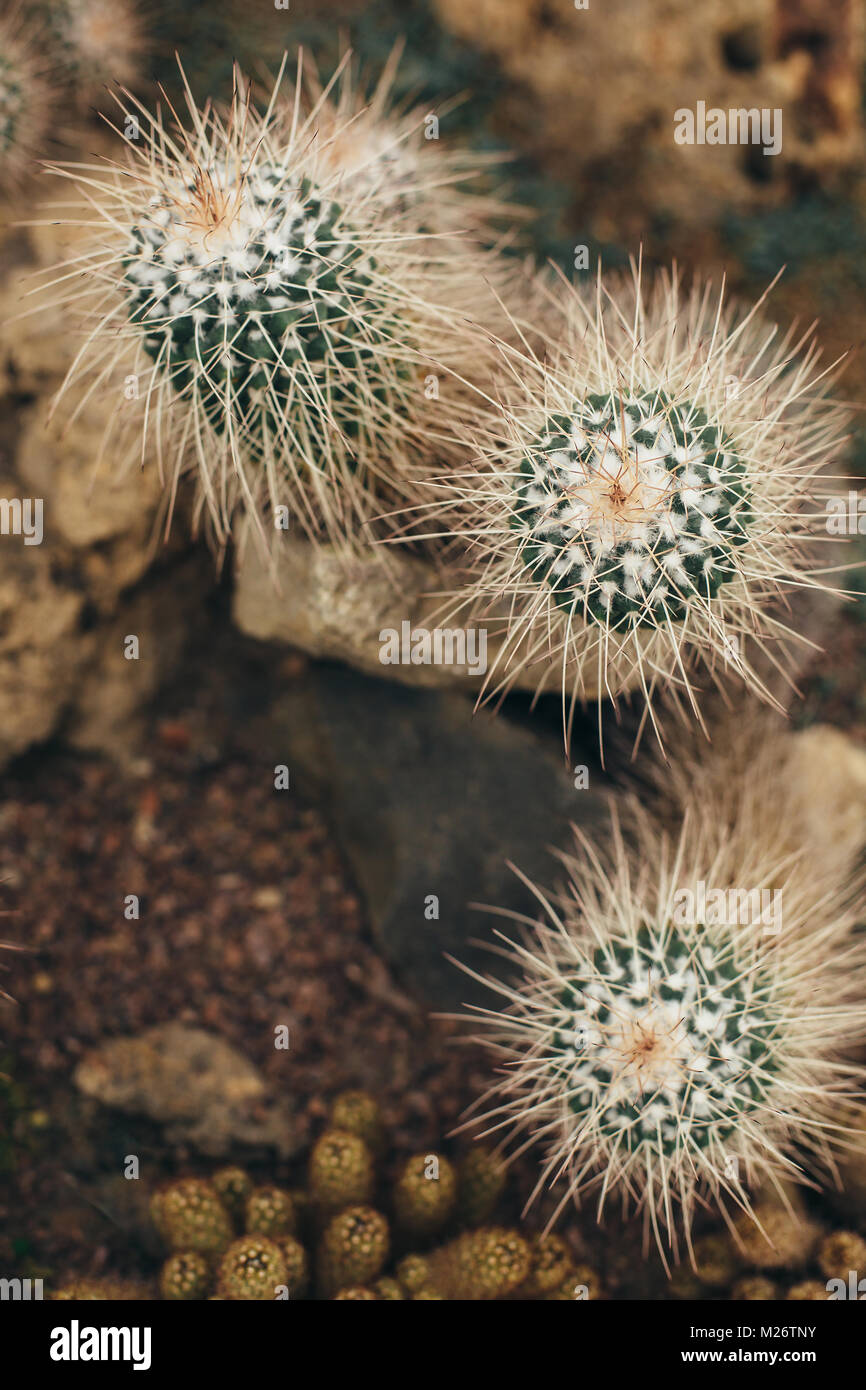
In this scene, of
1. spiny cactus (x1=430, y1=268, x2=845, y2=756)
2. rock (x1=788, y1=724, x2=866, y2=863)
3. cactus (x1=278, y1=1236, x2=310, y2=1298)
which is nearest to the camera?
spiny cactus (x1=430, y1=268, x2=845, y2=756)

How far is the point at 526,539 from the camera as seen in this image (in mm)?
2572

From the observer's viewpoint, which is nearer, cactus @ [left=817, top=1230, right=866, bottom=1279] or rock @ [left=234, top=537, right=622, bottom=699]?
cactus @ [left=817, top=1230, right=866, bottom=1279]

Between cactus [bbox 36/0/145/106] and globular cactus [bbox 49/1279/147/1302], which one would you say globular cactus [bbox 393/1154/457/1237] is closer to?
globular cactus [bbox 49/1279/147/1302]

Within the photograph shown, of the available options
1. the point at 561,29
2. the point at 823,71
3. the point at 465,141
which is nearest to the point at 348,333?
the point at 465,141

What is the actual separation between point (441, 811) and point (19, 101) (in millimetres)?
3170

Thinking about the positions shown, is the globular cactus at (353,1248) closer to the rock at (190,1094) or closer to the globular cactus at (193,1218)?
the globular cactus at (193,1218)

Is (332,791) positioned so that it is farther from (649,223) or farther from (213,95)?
(213,95)

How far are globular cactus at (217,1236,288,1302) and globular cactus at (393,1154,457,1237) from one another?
445 millimetres

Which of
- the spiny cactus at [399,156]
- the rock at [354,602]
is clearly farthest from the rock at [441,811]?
the spiny cactus at [399,156]

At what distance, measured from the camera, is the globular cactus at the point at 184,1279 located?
→ 3.11m

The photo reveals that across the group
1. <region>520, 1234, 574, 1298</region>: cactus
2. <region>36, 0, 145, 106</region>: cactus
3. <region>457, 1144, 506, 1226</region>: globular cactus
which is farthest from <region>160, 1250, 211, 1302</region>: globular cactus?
<region>36, 0, 145, 106</region>: cactus

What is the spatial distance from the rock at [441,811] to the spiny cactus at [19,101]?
7.85 ft

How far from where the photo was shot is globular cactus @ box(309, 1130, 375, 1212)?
3.23 m

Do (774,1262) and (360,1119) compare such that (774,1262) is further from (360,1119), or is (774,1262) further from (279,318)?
(279,318)
